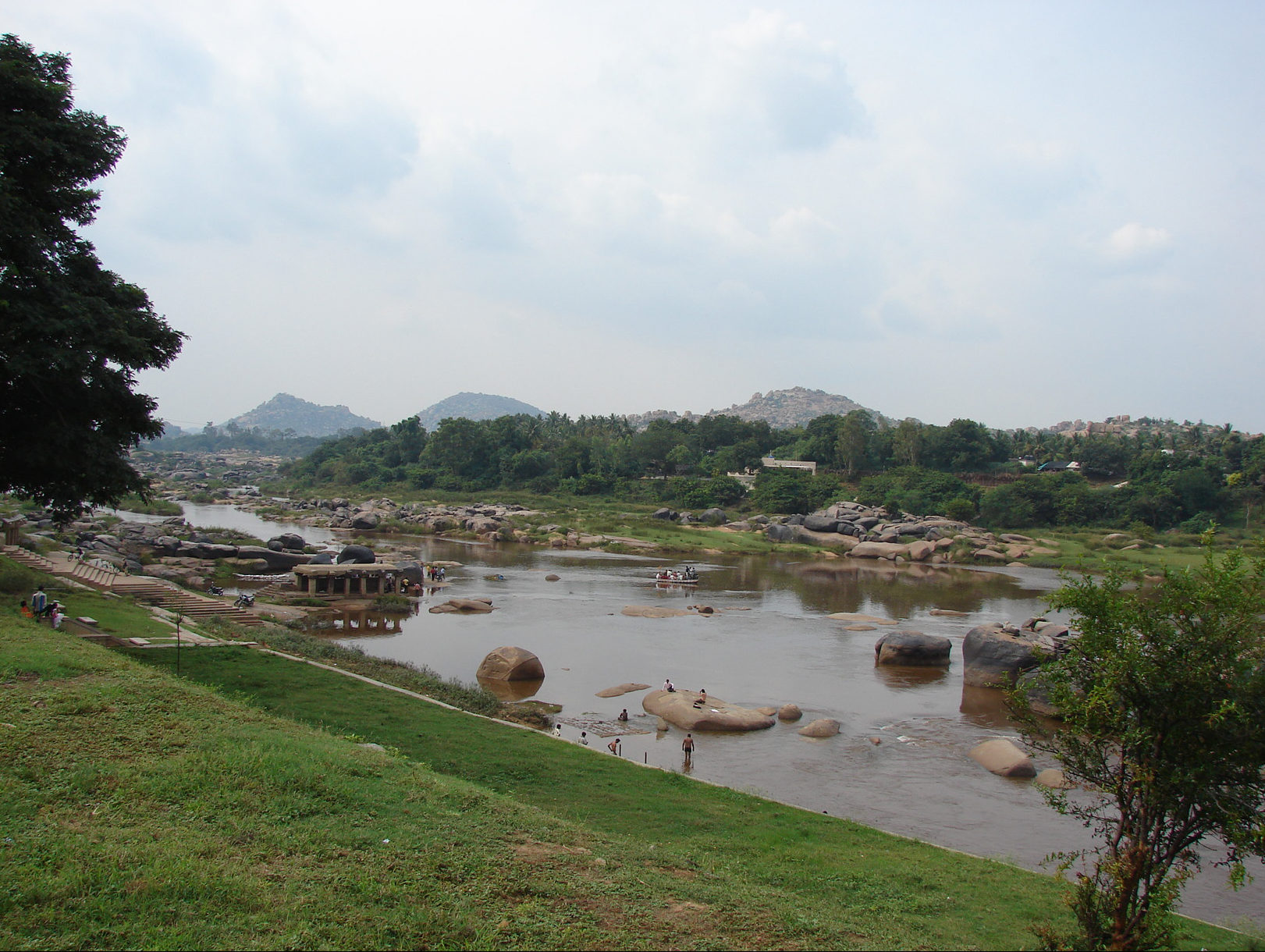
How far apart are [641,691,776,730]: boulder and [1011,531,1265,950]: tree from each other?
18054mm

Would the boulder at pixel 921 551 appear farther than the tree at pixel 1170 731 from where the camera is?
Yes

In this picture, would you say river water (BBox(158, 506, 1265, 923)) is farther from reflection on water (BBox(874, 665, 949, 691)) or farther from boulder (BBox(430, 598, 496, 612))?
boulder (BBox(430, 598, 496, 612))

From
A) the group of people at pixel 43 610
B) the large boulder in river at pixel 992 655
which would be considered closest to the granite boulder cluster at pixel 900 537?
the large boulder in river at pixel 992 655

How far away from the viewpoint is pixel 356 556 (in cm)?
5766

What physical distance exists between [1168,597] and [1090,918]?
3.75 meters

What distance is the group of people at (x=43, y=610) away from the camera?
23359mm

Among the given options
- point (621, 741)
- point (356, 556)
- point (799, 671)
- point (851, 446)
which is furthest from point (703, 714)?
point (851, 446)

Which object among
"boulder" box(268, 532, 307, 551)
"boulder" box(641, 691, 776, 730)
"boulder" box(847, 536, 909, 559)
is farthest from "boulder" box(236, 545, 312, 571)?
"boulder" box(847, 536, 909, 559)

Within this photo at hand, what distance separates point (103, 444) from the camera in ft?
65.2

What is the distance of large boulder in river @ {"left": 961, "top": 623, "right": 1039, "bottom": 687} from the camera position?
33844mm

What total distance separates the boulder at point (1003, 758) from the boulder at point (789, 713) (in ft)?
19.4

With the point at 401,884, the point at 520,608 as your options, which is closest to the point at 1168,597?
the point at 401,884

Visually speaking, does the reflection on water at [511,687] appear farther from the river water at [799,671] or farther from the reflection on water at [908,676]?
the reflection on water at [908,676]

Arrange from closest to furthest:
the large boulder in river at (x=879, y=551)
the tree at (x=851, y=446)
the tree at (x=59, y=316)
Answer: the tree at (x=59, y=316), the large boulder in river at (x=879, y=551), the tree at (x=851, y=446)
